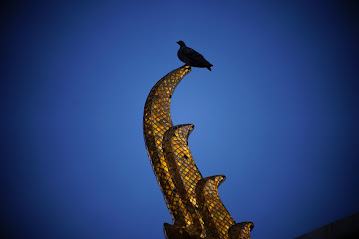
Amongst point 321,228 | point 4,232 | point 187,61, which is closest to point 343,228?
point 321,228

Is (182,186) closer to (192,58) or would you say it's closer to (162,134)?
(162,134)

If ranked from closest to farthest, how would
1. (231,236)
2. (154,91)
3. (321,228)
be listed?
(231,236), (154,91), (321,228)

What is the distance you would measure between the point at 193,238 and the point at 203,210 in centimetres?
5

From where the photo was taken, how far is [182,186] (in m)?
0.34

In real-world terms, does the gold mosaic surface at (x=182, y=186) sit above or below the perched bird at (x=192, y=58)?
below

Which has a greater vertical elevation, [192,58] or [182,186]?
[192,58]

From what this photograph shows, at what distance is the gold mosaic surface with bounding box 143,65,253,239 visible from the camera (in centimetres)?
32

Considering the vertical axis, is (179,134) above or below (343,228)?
above

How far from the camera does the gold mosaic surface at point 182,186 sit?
316 millimetres

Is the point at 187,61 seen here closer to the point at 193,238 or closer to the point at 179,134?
the point at 179,134

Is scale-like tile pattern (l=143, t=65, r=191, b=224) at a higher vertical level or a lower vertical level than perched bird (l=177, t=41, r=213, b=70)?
lower

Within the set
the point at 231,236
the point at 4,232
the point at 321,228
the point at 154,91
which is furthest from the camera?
the point at 321,228

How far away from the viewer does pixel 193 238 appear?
31 cm

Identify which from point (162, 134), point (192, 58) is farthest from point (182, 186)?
point (192, 58)
